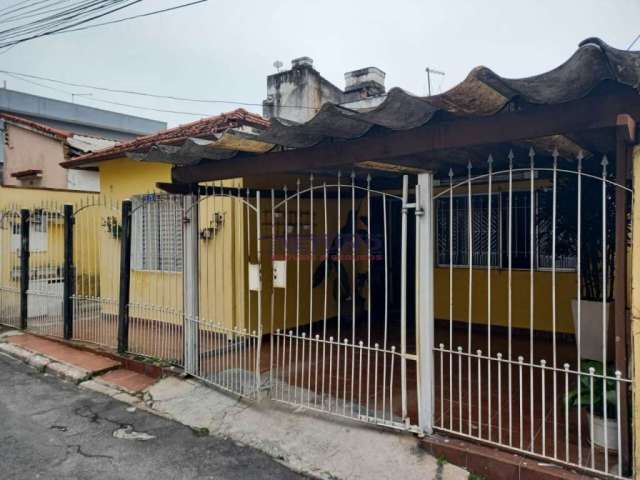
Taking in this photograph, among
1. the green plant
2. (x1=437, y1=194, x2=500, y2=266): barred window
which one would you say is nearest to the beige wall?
(x1=437, y1=194, x2=500, y2=266): barred window

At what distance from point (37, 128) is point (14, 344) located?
8451 millimetres

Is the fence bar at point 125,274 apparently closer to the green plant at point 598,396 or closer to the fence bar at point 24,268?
the fence bar at point 24,268

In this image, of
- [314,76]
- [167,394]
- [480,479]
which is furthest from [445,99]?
[314,76]

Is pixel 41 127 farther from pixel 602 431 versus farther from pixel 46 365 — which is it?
pixel 602 431

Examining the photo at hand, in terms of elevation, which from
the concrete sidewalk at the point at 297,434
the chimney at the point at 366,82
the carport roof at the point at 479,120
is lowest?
the concrete sidewalk at the point at 297,434

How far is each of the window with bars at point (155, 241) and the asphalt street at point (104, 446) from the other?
3.00 metres

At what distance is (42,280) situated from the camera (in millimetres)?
7832

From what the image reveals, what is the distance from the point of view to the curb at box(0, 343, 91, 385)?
19.4ft

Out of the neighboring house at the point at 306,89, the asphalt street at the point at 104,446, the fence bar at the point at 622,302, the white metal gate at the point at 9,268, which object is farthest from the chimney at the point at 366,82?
the fence bar at the point at 622,302

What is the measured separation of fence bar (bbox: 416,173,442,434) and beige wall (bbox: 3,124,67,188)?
12.1 metres

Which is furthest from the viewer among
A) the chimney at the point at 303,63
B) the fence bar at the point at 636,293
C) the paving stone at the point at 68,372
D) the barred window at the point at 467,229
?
the chimney at the point at 303,63

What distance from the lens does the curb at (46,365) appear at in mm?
5902

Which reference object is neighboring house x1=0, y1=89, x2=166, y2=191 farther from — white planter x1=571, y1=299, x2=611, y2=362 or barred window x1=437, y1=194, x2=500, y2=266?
white planter x1=571, y1=299, x2=611, y2=362

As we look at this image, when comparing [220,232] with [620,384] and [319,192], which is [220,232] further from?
[620,384]
